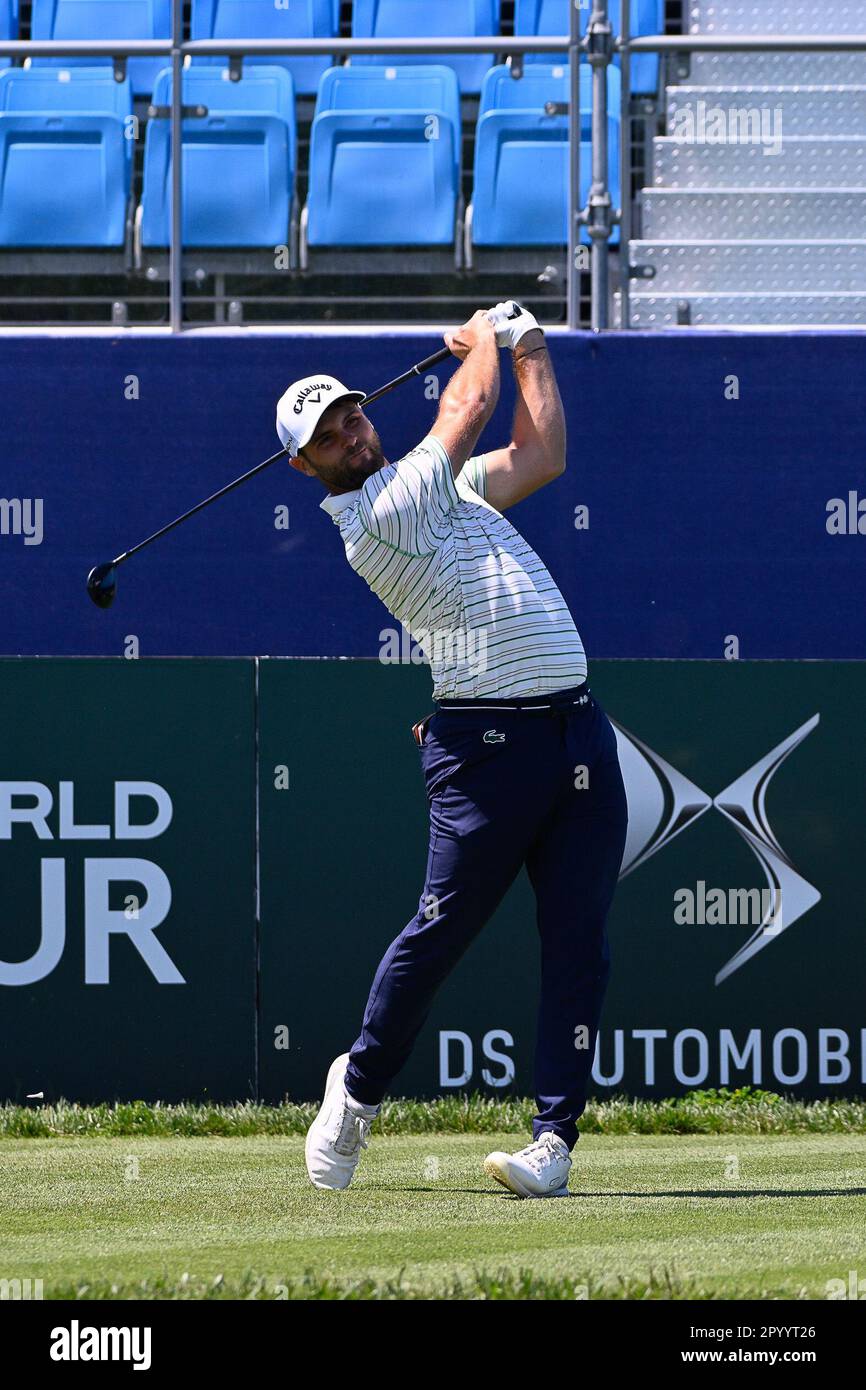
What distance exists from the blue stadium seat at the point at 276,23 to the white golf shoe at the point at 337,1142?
5991 millimetres

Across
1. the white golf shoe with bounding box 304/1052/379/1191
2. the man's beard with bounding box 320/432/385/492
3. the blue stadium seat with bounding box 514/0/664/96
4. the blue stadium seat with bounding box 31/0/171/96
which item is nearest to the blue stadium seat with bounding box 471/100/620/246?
the blue stadium seat with bounding box 514/0/664/96

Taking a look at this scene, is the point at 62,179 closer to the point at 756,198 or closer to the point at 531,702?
the point at 756,198

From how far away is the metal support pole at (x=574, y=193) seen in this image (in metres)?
7.52

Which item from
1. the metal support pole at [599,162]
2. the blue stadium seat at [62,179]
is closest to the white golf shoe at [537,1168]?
the metal support pole at [599,162]

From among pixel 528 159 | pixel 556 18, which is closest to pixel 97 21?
pixel 556 18

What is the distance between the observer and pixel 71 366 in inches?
303

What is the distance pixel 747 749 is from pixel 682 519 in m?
1.51

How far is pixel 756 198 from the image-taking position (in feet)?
26.2

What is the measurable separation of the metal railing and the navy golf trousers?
3664mm

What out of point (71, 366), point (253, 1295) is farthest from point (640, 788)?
point (253, 1295)

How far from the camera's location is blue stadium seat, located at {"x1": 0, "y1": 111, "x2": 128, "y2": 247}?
27.0 feet

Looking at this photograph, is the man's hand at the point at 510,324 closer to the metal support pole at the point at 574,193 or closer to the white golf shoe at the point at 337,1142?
the white golf shoe at the point at 337,1142

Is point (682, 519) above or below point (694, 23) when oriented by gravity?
below
